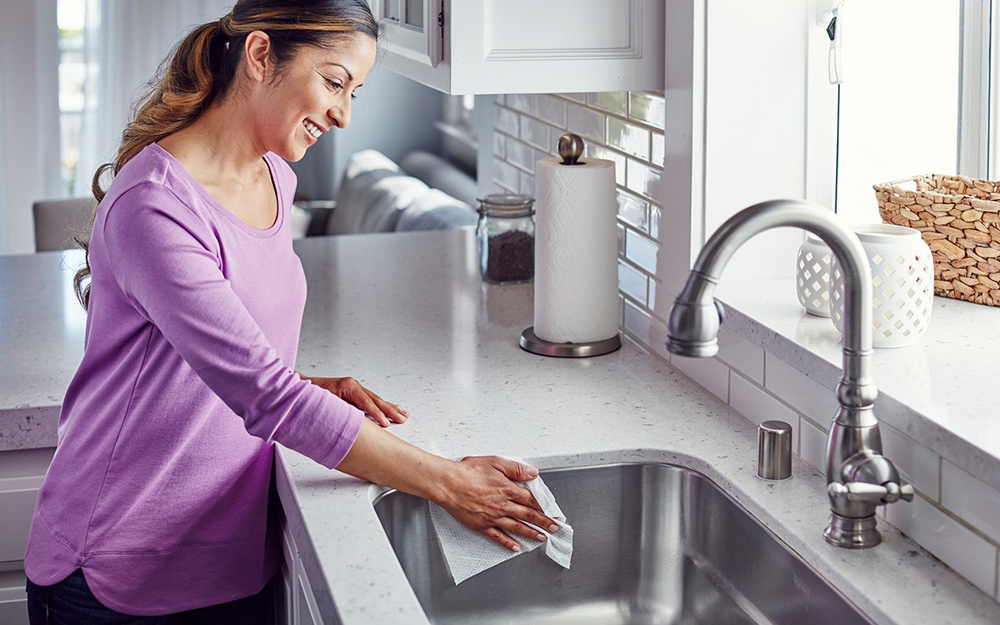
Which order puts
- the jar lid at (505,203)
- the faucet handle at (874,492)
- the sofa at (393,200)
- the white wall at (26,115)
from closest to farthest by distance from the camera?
the faucet handle at (874,492)
the jar lid at (505,203)
the sofa at (393,200)
the white wall at (26,115)

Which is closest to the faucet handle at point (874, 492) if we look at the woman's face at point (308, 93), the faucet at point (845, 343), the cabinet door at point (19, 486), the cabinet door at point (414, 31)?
the faucet at point (845, 343)

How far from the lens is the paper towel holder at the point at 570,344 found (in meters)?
1.86

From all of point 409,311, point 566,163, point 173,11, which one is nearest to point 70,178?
point 173,11

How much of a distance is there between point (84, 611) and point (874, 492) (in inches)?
39.2

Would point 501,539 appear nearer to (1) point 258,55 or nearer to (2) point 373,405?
(2) point 373,405

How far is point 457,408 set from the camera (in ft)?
5.45

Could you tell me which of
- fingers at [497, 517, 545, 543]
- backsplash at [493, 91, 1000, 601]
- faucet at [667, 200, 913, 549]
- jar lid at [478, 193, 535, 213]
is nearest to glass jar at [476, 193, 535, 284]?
jar lid at [478, 193, 535, 213]

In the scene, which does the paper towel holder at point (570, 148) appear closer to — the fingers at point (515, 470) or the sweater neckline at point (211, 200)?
the sweater neckline at point (211, 200)

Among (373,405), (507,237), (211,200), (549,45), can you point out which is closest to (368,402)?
(373,405)

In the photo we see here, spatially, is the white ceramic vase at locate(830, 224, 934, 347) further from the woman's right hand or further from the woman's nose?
the woman's nose

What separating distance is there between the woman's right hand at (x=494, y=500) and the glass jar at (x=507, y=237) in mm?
987

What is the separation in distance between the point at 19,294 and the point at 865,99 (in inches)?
64.5

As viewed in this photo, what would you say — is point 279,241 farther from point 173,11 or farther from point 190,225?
point 173,11

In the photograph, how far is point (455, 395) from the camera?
172 centimetres
